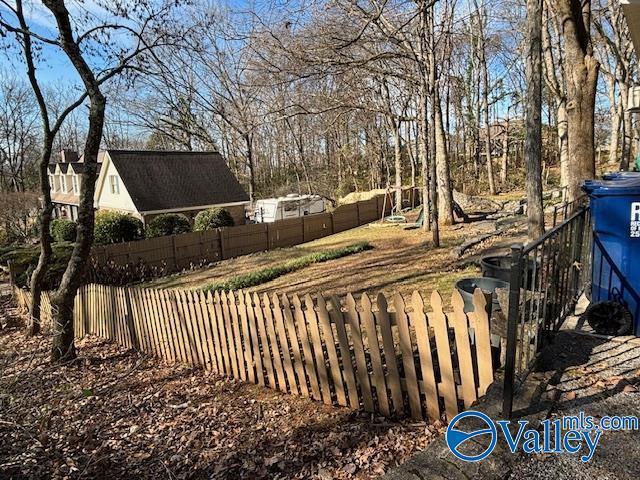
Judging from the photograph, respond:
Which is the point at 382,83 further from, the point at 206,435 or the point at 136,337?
the point at 206,435

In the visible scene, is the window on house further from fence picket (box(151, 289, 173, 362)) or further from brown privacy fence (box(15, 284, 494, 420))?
fence picket (box(151, 289, 173, 362))

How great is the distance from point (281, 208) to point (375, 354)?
19.3 metres

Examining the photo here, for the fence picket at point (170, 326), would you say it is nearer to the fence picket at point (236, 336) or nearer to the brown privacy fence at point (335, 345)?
the brown privacy fence at point (335, 345)

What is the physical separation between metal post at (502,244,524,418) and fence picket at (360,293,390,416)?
1.11m

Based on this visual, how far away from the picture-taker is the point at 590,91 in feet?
20.1

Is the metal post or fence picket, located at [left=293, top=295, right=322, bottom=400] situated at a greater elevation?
the metal post

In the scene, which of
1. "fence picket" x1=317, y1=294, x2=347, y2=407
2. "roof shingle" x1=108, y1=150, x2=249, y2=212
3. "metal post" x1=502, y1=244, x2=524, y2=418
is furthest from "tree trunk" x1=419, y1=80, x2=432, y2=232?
"roof shingle" x1=108, y1=150, x2=249, y2=212

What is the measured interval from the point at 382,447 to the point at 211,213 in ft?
54.7

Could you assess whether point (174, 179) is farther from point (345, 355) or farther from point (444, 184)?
point (345, 355)

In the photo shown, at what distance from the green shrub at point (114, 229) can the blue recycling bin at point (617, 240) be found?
52.6 ft

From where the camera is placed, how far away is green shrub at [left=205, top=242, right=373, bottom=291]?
9.16 meters

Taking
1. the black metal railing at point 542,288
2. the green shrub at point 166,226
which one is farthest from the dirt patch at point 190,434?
the green shrub at point 166,226

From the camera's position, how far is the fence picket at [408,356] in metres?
3.07

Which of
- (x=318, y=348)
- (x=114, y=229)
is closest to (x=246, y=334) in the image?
(x=318, y=348)
